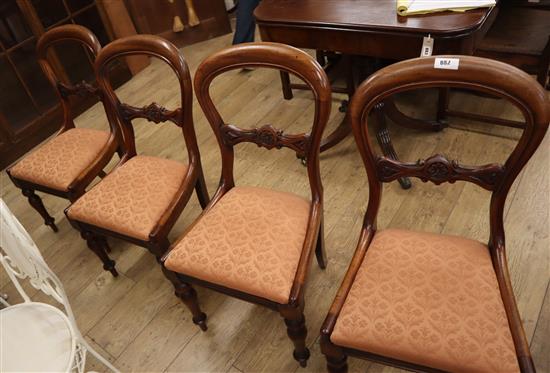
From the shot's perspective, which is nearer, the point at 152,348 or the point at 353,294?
the point at 353,294

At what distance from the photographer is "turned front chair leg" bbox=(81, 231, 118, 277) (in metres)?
1.61

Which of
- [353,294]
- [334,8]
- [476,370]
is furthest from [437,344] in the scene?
[334,8]

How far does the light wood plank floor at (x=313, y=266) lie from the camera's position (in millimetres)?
1491

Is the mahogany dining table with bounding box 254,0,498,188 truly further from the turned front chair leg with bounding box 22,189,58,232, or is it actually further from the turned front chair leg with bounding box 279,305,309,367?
the turned front chair leg with bounding box 22,189,58,232

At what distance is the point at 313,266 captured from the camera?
5.52 feet

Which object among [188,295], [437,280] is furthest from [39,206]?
[437,280]

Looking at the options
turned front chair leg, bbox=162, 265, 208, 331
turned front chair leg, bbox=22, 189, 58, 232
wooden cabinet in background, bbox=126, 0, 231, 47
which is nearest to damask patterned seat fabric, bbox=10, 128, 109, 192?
turned front chair leg, bbox=22, 189, 58, 232

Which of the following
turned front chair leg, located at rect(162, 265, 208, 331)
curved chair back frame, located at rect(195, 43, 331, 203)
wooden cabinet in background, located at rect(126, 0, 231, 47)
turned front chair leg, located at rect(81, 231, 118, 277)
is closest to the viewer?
curved chair back frame, located at rect(195, 43, 331, 203)

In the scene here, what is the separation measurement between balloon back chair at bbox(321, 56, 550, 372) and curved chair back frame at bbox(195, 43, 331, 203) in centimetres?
13

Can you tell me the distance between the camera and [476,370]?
918 mm

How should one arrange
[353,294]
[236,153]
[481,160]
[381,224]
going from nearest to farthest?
[353,294] < [381,224] < [481,160] < [236,153]

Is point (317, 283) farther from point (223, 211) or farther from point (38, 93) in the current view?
point (38, 93)

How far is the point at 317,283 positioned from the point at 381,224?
39 centimetres

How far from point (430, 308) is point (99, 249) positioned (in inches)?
49.1
